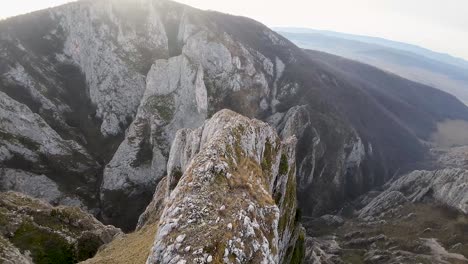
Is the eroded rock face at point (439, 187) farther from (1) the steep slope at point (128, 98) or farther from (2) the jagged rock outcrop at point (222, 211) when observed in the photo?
(2) the jagged rock outcrop at point (222, 211)

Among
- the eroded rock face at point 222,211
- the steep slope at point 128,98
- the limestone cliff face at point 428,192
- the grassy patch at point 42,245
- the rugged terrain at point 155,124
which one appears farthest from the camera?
the limestone cliff face at point 428,192

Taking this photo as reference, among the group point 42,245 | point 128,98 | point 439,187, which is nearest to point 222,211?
point 42,245

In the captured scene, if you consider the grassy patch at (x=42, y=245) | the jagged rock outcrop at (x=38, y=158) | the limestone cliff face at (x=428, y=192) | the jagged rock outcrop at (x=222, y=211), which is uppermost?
the jagged rock outcrop at (x=222, y=211)

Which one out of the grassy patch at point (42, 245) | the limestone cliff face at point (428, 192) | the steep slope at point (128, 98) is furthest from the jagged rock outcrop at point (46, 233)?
the limestone cliff face at point (428, 192)

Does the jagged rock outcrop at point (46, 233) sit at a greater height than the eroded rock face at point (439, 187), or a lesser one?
greater

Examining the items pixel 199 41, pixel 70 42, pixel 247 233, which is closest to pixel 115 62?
pixel 70 42
